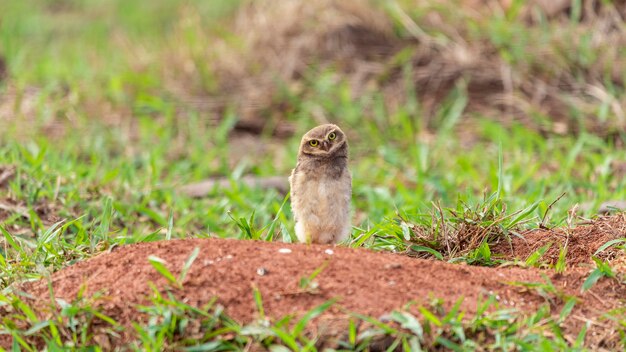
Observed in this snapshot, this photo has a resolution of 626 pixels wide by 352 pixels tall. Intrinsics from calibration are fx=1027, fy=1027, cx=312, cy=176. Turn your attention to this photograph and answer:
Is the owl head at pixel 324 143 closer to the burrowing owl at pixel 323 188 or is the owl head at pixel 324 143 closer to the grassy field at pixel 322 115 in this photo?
the burrowing owl at pixel 323 188

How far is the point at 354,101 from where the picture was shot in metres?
9.97

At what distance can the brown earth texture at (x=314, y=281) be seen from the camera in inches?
156

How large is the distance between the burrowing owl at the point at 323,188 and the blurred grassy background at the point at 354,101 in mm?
2086

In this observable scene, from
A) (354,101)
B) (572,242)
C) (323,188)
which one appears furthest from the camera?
(354,101)

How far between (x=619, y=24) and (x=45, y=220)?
616 cm

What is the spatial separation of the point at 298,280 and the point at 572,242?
5.00 ft

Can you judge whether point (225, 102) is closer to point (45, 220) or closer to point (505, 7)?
point (505, 7)

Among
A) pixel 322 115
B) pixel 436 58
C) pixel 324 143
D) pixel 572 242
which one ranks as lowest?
pixel 322 115

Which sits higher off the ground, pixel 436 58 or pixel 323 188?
pixel 323 188

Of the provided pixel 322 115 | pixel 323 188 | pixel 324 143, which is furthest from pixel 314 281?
pixel 322 115

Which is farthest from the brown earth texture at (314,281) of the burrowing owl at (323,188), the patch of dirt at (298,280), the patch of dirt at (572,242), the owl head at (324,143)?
the owl head at (324,143)

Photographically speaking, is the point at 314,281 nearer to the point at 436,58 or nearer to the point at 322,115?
the point at 322,115

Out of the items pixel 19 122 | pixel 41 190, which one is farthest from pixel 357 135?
pixel 41 190

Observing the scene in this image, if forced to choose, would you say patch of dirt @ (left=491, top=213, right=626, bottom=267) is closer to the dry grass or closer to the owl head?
the owl head
